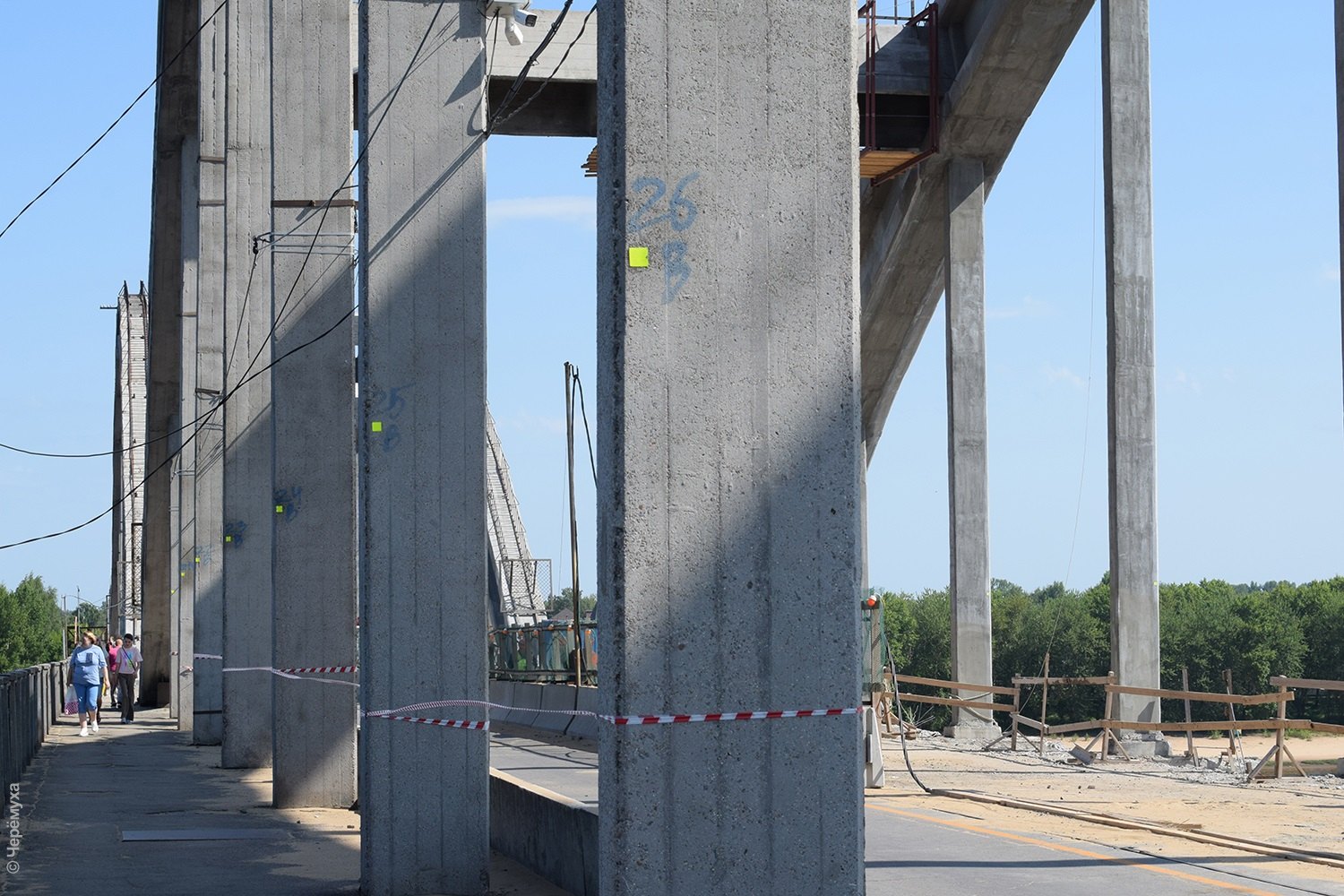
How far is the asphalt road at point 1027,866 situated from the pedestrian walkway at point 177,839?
9.61 ft

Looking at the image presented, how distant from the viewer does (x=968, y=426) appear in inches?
1382

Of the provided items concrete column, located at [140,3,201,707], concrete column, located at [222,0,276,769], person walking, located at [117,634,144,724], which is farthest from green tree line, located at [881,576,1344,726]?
concrete column, located at [222,0,276,769]

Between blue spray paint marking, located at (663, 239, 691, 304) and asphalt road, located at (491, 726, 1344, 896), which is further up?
blue spray paint marking, located at (663, 239, 691, 304)

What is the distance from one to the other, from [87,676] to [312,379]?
16.2 meters

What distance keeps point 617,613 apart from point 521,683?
26867 mm

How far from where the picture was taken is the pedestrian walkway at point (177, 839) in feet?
39.8

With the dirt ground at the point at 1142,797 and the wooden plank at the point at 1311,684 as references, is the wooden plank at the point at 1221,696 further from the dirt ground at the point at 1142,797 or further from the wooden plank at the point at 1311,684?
the dirt ground at the point at 1142,797

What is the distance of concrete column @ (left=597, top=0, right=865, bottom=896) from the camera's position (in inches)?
264

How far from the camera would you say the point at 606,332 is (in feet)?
22.5

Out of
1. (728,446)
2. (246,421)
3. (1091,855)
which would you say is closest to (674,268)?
(728,446)

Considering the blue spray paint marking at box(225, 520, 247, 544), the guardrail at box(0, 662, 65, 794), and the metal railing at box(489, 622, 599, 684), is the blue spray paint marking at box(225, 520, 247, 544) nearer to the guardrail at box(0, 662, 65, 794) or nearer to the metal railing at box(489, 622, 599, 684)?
the guardrail at box(0, 662, 65, 794)

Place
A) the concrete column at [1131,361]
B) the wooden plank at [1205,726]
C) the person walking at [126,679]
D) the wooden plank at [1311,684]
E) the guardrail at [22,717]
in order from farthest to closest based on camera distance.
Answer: the person walking at [126,679], the concrete column at [1131,361], the wooden plank at [1205,726], the wooden plank at [1311,684], the guardrail at [22,717]

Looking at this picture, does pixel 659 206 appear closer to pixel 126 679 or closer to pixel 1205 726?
pixel 1205 726

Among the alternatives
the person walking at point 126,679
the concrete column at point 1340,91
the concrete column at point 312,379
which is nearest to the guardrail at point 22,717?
the concrete column at point 312,379
